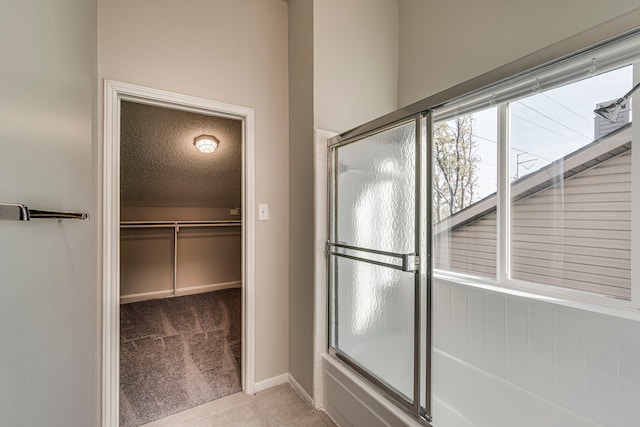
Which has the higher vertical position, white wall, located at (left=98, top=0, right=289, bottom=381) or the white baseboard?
white wall, located at (left=98, top=0, right=289, bottom=381)

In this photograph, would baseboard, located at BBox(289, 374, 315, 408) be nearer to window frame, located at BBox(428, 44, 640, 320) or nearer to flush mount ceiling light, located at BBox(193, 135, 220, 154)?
window frame, located at BBox(428, 44, 640, 320)

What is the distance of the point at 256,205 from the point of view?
200 cm

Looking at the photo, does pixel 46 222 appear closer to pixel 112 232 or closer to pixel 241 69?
pixel 112 232

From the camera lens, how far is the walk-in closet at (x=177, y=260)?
2.07 m

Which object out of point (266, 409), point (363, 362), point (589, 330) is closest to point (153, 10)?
point (363, 362)

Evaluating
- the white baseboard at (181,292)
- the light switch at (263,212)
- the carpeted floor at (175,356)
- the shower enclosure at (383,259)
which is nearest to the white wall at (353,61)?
the shower enclosure at (383,259)

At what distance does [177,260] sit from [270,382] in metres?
2.59

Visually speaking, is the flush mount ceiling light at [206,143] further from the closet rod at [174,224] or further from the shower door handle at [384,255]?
the shower door handle at [384,255]

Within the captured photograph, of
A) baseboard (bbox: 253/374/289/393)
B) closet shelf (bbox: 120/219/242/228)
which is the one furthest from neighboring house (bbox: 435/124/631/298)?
closet shelf (bbox: 120/219/242/228)

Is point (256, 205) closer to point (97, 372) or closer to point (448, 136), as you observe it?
point (97, 372)

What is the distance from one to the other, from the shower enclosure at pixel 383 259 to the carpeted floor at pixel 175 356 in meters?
1.03

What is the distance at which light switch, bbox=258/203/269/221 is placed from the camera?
2011mm

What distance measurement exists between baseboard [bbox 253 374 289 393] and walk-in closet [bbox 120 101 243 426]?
0.16 meters

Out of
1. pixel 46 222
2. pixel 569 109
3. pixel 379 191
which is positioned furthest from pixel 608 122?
pixel 46 222
